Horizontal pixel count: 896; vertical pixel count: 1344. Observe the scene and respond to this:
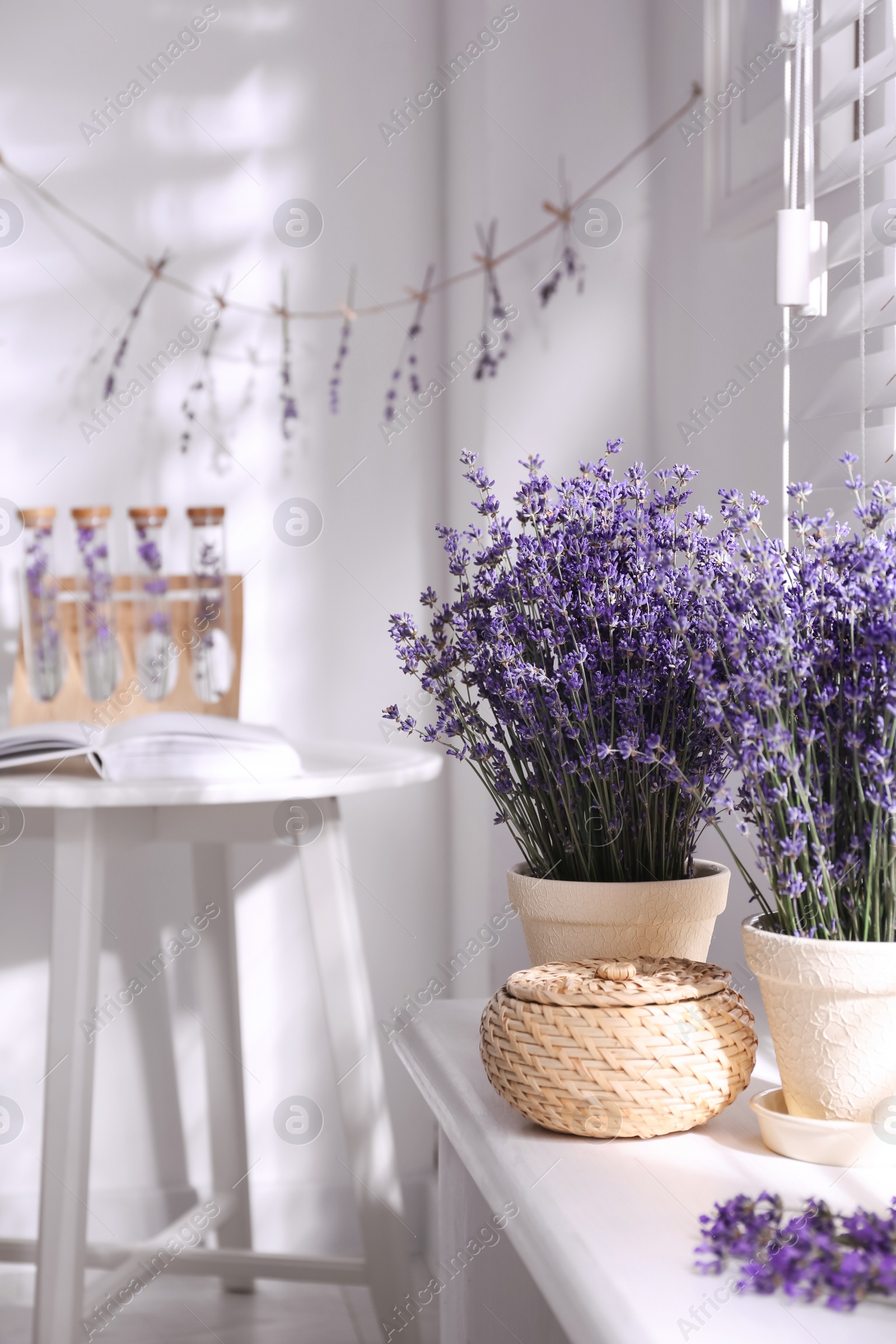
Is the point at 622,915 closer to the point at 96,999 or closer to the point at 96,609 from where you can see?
the point at 96,999

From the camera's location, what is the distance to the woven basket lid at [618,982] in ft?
1.81

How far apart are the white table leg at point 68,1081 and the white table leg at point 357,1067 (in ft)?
0.77

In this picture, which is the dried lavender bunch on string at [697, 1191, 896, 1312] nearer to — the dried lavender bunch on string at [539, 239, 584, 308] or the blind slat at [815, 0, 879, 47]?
the blind slat at [815, 0, 879, 47]

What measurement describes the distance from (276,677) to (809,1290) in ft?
4.24

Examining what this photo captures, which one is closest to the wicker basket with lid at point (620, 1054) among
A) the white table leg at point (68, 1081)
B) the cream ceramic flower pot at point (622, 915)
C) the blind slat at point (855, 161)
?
the cream ceramic flower pot at point (622, 915)

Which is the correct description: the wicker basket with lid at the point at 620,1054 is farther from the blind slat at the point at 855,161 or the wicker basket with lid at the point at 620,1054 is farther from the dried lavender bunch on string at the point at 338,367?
the dried lavender bunch on string at the point at 338,367

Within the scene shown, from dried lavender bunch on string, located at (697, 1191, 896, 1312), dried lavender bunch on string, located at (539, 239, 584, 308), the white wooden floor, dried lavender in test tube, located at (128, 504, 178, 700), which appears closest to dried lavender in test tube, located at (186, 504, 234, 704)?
dried lavender in test tube, located at (128, 504, 178, 700)

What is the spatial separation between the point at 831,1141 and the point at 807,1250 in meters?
0.10

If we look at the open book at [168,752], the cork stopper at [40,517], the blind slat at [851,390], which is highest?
the blind slat at [851,390]

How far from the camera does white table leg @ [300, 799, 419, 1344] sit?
1239mm

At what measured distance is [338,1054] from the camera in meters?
1.25

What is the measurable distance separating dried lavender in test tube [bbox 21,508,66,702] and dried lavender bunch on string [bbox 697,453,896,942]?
110 cm

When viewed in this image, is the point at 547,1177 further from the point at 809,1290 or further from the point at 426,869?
the point at 426,869

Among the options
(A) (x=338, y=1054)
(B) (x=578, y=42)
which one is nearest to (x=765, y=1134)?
(A) (x=338, y=1054)
